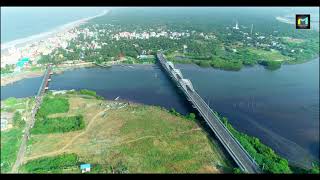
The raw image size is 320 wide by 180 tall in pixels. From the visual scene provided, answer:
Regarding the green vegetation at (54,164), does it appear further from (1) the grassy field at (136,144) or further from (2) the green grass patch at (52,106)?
(2) the green grass patch at (52,106)

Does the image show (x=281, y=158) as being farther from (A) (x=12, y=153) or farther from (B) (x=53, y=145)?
(A) (x=12, y=153)

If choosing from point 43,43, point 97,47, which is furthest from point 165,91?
point 43,43

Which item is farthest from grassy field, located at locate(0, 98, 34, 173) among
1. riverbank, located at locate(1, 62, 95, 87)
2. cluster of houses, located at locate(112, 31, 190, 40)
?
cluster of houses, located at locate(112, 31, 190, 40)

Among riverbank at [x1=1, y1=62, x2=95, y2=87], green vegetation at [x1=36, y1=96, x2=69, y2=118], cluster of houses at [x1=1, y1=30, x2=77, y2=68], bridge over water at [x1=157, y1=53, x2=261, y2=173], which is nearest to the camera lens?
bridge over water at [x1=157, y1=53, x2=261, y2=173]

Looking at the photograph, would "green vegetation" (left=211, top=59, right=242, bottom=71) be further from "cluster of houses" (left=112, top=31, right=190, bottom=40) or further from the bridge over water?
"cluster of houses" (left=112, top=31, right=190, bottom=40)

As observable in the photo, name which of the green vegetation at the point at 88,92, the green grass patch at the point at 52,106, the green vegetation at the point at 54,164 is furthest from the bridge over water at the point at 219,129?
the green grass patch at the point at 52,106
